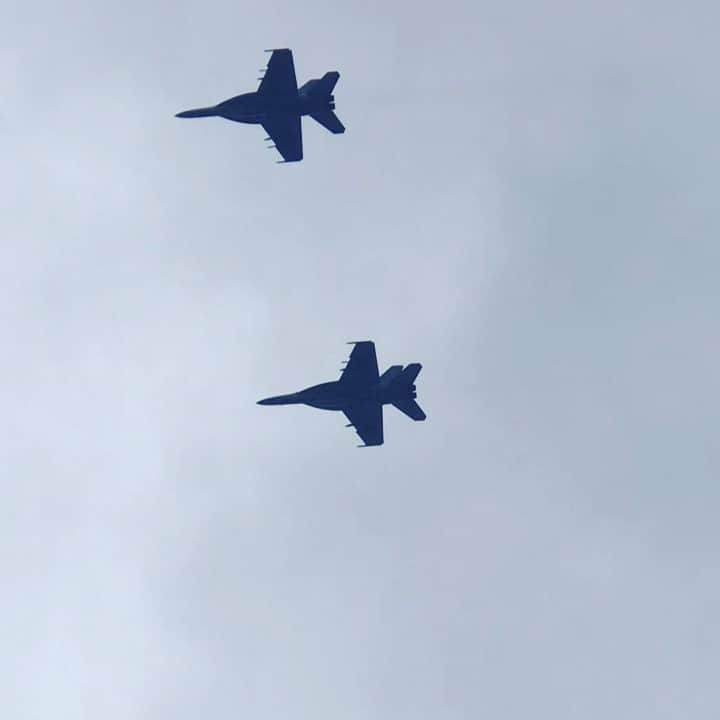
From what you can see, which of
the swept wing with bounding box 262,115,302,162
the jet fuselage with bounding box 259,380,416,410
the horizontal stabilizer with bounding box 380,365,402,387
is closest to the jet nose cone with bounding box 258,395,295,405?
the jet fuselage with bounding box 259,380,416,410

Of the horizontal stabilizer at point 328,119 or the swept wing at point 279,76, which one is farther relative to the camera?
the horizontal stabilizer at point 328,119

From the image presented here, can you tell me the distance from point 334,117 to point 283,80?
5883 millimetres

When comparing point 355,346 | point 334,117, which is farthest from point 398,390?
point 334,117

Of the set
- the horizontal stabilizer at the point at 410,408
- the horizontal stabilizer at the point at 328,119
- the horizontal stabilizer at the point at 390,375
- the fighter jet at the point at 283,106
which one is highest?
the fighter jet at the point at 283,106

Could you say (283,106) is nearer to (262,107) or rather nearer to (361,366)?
(262,107)

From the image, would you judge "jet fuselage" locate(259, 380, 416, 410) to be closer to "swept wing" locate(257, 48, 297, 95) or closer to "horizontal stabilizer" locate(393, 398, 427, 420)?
"horizontal stabilizer" locate(393, 398, 427, 420)

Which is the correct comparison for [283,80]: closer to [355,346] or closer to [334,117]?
[334,117]

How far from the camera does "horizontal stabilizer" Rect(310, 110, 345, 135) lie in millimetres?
154625

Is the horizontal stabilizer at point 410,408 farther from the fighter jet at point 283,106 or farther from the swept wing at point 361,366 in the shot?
the fighter jet at point 283,106

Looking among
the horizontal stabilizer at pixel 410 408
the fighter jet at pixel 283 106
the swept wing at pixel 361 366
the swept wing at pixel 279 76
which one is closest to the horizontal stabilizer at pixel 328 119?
the fighter jet at pixel 283 106

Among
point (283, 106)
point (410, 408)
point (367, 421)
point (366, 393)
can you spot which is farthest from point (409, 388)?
point (283, 106)

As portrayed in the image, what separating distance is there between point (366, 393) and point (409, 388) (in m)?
4.09

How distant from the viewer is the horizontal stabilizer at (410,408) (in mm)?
156163

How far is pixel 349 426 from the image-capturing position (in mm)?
160125
